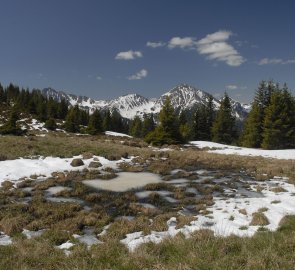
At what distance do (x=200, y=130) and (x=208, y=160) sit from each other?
43.0 meters

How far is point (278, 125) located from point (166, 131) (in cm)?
1810

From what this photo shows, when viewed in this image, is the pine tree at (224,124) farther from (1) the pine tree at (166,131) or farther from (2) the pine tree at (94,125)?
(2) the pine tree at (94,125)

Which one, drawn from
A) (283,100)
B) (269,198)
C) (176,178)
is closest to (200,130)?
(283,100)

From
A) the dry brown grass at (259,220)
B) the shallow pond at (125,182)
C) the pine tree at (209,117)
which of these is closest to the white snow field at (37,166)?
the shallow pond at (125,182)

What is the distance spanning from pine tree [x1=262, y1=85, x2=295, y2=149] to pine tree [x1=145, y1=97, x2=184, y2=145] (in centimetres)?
1470

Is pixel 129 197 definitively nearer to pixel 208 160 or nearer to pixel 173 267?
pixel 173 267

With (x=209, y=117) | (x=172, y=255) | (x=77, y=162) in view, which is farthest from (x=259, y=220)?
→ (x=209, y=117)

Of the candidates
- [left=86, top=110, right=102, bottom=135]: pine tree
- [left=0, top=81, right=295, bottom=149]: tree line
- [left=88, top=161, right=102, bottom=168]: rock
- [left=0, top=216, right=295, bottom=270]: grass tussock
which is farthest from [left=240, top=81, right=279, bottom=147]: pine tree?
[left=0, top=216, right=295, bottom=270]: grass tussock

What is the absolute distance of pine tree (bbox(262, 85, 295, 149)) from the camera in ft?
158

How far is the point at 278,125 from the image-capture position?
48344mm

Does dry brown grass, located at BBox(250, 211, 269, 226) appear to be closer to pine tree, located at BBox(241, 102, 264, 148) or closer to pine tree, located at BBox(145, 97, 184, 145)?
pine tree, located at BBox(145, 97, 184, 145)

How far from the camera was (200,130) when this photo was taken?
225 feet

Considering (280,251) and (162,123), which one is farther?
(162,123)

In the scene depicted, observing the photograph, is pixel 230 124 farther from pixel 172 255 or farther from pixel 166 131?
pixel 172 255
